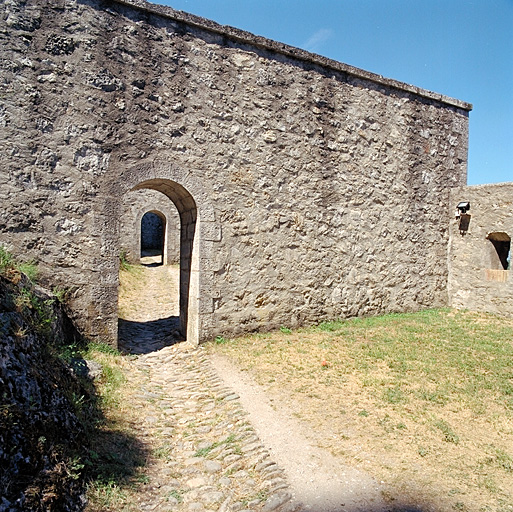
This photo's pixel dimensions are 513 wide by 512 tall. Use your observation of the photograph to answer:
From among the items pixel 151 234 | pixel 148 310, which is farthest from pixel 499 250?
pixel 151 234

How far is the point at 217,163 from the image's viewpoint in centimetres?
666

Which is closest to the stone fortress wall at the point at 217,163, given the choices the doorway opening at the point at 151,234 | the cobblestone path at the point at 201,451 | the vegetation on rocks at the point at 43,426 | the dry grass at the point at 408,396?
the dry grass at the point at 408,396

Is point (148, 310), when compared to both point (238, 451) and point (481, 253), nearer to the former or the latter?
point (238, 451)

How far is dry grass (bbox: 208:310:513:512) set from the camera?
3.23 meters

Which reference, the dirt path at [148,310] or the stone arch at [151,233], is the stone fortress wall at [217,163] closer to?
the dirt path at [148,310]

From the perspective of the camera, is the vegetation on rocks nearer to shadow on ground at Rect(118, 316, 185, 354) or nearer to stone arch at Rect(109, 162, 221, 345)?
shadow on ground at Rect(118, 316, 185, 354)

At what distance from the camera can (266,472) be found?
330cm

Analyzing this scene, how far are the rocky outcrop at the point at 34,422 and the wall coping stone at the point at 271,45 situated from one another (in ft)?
14.8

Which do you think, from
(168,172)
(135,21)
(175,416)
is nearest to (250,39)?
(135,21)

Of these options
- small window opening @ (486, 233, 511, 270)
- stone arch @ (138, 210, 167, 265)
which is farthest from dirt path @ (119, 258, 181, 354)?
stone arch @ (138, 210, 167, 265)

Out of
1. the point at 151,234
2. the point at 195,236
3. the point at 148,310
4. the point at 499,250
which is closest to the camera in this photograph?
the point at 195,236

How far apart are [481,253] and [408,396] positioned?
18.8 feet

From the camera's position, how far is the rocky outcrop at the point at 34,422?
89.0 inches

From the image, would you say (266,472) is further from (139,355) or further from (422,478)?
(139,355)
